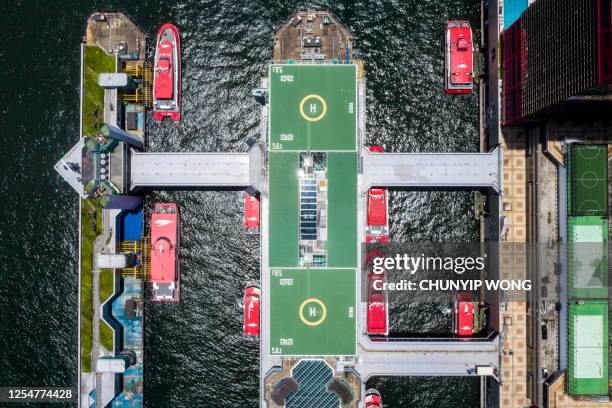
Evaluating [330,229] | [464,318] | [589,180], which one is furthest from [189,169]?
[589,180]

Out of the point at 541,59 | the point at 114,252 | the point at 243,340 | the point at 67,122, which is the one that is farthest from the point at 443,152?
the point at 67,122

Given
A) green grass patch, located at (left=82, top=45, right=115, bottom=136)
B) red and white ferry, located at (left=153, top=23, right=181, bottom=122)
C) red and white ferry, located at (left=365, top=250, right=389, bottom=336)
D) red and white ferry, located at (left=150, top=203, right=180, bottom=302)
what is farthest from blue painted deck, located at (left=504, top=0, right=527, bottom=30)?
green grass patch, located at (left=82, top=45, right=115, bottom=136)

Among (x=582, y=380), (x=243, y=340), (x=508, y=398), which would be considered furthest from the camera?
(x=243, y=340)

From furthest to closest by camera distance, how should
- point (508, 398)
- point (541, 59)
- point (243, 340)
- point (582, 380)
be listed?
point (243, 340) < point (508, 398) < point (582, 380) < point (541, 59)

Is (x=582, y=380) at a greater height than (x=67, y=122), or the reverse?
(x=67, y=122)

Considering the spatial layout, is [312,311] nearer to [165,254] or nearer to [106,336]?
[165,254]

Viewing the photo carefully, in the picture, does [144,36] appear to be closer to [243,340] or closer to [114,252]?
[114,252]

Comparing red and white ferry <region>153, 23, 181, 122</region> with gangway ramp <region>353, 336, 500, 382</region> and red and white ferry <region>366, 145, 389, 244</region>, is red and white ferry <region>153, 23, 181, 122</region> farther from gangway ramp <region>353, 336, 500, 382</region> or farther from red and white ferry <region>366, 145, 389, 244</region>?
gangway ramp <region>353, 336, 500, 382</region>
